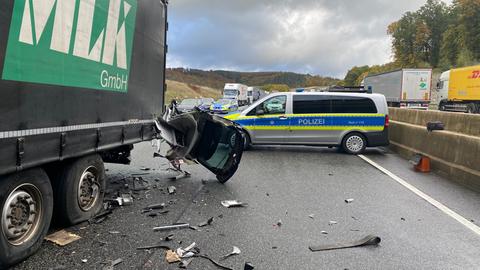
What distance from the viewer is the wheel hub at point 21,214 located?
3.79m

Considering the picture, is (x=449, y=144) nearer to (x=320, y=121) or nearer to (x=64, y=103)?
(x=320, y=121)

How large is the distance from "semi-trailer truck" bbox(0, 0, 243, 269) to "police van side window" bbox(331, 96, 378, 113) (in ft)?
23.7

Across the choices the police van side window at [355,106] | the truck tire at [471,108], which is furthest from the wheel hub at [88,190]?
the truck tire at [471,108]

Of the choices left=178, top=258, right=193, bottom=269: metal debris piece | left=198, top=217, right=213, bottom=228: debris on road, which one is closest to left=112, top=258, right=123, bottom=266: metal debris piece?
left=178, top=258, right=193, bottom=269: metal debris piece

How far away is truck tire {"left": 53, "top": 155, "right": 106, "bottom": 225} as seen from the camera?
478cm

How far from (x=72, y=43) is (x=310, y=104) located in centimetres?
935

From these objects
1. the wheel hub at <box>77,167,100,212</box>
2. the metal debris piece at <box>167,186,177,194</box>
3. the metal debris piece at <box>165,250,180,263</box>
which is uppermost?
the wheel hub at <box>77,167,100,212</box>

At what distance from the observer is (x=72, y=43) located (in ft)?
14.9

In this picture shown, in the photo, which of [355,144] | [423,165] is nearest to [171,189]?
[423,165]

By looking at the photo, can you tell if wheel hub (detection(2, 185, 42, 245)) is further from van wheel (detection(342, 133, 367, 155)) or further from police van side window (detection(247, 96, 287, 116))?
van wheel (detection(342, 133, 367, 155))

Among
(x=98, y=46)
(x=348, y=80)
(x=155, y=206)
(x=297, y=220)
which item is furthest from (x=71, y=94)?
(x=348, y=80)

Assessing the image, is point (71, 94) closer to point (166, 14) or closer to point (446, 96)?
point (166, 14)

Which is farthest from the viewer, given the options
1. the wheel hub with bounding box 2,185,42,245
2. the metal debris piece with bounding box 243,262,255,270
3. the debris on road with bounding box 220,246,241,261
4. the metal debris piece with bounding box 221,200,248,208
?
the metal debris piece with bounding box 221,200,248,208

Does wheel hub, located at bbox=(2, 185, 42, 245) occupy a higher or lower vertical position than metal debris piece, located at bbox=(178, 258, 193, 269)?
higher
